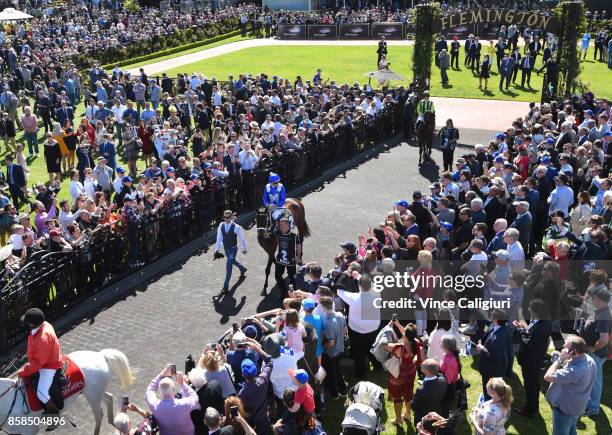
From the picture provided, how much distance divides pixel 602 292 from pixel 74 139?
16.8 meters

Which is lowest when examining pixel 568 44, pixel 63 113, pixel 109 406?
pixel 109 406

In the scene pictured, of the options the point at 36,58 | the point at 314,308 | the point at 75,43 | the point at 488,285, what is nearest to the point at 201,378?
the point at 314,308

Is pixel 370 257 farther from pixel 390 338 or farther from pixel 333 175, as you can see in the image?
pixel 333 175

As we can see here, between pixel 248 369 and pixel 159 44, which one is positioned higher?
pixel 159 44

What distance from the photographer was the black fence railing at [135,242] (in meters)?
11.1

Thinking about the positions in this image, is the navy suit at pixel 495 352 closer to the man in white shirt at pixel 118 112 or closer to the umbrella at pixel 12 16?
the man in white shirt at pixel 118 112

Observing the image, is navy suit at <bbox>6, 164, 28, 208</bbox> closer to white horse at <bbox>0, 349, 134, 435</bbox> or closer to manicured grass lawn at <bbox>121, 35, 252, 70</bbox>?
white horse at <bbox>0, 349, 134, 435</bbox>

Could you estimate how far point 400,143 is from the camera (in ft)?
77.3

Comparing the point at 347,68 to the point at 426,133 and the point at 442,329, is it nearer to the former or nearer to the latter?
the point at 426,133

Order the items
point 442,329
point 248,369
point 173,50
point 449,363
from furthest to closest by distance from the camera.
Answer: point 173,50, point 442,329, point 449,363, point 248,369

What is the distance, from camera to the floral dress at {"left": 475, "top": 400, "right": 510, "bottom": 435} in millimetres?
6395

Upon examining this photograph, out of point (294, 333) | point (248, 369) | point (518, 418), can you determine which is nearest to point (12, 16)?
point (294, 333)

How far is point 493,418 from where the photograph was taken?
252 inches

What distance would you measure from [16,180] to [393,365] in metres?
12.9
